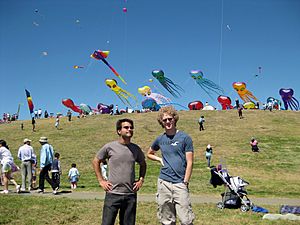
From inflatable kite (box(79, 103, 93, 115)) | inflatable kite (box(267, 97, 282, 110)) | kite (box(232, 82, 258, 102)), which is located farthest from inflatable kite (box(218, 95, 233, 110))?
inflatable kite (box(79, 103, 93, 115))

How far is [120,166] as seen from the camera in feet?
14.0

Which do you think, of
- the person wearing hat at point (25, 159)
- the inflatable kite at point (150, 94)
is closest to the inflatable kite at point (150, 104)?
the inflatable kite at point (150, 94)

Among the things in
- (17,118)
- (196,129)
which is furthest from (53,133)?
(17,118)

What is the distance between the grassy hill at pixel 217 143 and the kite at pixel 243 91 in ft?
40.6

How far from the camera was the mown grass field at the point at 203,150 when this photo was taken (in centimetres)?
758

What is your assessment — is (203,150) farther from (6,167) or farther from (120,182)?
(120,182)

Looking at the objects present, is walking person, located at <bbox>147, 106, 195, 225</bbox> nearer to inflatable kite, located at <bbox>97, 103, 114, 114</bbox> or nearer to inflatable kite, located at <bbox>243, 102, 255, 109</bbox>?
inflatable kite, located at <bbox>97, 103, 114, 114</bbox>

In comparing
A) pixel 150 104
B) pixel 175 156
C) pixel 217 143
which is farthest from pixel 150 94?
pixel 175 156

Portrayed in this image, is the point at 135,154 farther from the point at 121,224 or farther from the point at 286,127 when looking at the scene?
the point at 286,127

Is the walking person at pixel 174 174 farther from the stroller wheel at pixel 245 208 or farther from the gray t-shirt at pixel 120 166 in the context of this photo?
the stroller wheel at pixel 245 208

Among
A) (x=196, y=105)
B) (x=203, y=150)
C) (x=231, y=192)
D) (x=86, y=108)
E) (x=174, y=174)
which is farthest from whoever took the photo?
→ (x=86, y=108)

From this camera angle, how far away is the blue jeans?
4.16 m

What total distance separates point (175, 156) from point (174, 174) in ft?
0.85

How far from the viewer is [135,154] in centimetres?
441
